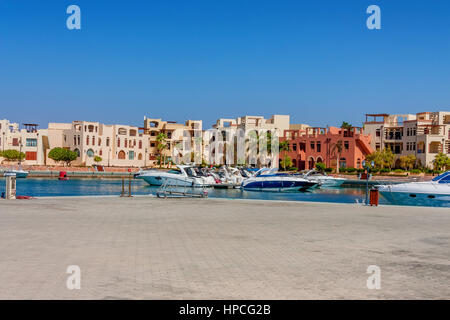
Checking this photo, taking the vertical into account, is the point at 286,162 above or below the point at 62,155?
below

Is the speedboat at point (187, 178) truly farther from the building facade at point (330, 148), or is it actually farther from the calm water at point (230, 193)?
the building facade at point (330, 148)

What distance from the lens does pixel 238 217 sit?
686 inches

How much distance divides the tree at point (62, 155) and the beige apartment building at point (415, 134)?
196 ft

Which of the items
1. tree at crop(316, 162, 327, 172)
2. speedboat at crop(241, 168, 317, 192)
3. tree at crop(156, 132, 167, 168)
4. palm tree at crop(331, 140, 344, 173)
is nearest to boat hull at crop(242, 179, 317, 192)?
speedboat at crop(241, 168, 317, 192)

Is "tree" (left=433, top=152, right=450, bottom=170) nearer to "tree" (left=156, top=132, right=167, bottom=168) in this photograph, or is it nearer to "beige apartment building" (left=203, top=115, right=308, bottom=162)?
"beige apartment building" (left=203, top=115, right=308, bottom=162)

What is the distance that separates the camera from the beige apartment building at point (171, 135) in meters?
115

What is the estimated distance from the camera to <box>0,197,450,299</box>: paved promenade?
7355 millimetres

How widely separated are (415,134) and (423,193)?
62220 mm

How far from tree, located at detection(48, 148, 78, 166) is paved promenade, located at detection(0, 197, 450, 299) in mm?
82819

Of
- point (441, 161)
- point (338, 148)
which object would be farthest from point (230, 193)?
point (338, 148)

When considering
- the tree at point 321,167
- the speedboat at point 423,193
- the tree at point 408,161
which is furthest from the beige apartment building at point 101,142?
the speedboat at point 423,193

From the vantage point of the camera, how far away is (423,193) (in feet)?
91.7

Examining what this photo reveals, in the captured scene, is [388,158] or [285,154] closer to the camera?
[388,158]

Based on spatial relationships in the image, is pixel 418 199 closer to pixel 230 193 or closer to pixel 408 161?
pixel 230 193
